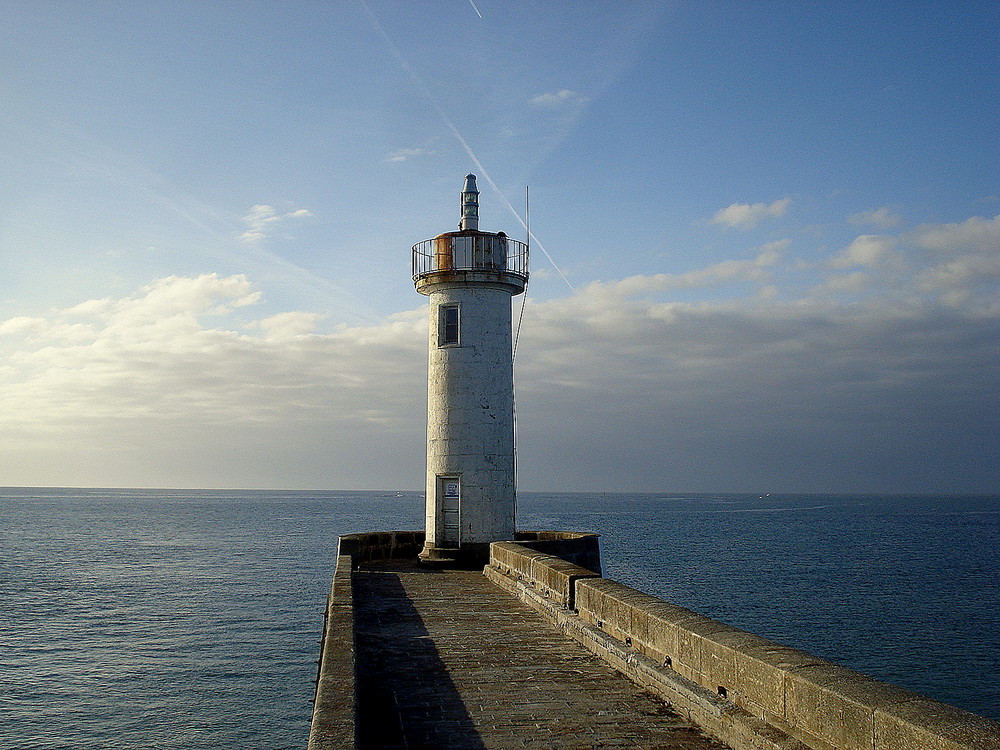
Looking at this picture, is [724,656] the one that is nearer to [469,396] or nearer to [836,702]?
[836,702]

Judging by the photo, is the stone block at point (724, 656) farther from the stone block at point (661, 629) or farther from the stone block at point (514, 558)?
the stone block at point (514, 558)

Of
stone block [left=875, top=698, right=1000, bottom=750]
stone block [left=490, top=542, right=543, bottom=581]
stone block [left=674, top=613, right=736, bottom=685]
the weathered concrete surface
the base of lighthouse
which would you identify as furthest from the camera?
the base of lighthouse

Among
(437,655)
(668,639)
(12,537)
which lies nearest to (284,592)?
(437,655)

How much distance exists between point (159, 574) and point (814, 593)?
3498cm

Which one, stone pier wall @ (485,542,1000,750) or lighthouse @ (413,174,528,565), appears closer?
stone pier wall @ (485,542,1000,750)

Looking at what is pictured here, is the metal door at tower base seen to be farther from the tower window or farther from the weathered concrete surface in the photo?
the weathered concrete surface

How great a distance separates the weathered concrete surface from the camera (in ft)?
20.2

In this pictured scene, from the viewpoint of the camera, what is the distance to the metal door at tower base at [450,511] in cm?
1728

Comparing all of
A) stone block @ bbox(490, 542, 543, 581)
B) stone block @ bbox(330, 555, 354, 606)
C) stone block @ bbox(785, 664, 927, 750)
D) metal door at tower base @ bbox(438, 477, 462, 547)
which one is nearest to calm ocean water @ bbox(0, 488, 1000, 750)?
metal door at tower base @ bbox(438, 477, 462, 547)

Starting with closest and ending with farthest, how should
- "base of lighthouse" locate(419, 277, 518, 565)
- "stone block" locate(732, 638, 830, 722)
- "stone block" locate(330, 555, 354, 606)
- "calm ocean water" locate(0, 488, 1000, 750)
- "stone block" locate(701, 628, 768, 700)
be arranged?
"stone block" locate(732, 638, 830, 722) < "stone block" locate(701, 628, 768, 700) < "stone block" locate(330, 555, 354, 606) < "base of lighthouse" locate(419, 277, 518, 565) < "calm ocean water" locate(0, 488, 1000, 750)

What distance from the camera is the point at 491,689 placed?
296 inches

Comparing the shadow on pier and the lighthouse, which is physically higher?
the lighthouse

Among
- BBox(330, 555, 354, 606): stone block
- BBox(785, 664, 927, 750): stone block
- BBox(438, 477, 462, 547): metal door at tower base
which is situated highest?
BBox(438, 477, 462, 547): metal door at tower base

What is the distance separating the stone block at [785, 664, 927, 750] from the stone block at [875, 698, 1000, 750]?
84 millimetres
